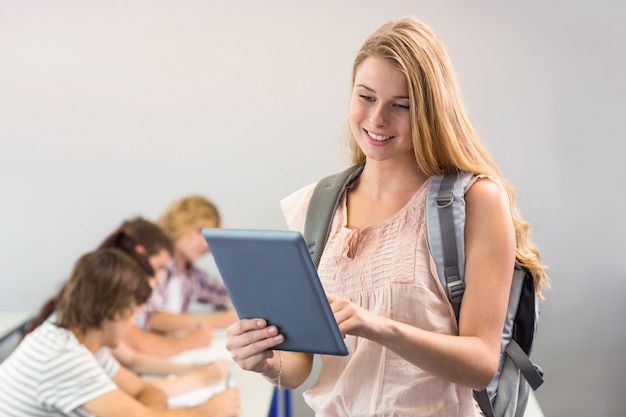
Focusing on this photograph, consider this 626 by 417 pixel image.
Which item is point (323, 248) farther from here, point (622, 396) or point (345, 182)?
point (622, 396)

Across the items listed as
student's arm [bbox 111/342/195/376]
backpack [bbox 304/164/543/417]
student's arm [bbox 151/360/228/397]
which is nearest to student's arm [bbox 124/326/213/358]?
student's arm [bbox 111/342/195/376]

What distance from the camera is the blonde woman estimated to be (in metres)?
1.52

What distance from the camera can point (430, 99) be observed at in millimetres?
1543

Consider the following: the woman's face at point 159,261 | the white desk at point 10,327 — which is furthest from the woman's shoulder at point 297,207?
the white desk at point 10,327

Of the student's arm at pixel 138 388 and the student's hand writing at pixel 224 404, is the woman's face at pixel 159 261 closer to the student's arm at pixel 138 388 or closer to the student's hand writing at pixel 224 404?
the student's arm at pixel 138 388

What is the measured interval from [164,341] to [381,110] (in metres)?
2.77

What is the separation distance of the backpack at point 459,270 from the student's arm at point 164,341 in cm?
243

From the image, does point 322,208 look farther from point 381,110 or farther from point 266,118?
point 266,118

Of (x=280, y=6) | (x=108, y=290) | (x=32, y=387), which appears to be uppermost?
(x=280, y=6)

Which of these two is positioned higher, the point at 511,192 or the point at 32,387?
the point at 511,192

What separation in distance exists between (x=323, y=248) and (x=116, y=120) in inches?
142

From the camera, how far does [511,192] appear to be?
1.68 meters

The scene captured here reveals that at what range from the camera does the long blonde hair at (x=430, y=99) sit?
1541 millimetres

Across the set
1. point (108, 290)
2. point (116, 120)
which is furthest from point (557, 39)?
point (108, 290)
